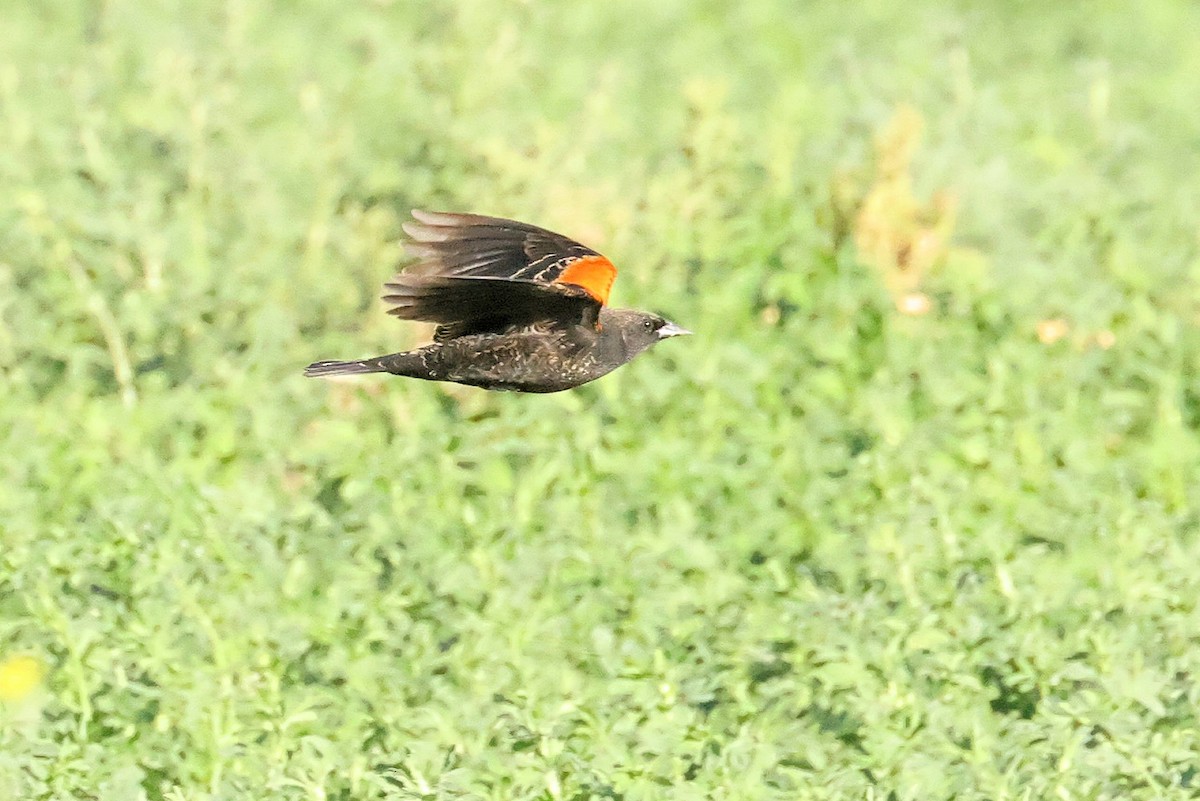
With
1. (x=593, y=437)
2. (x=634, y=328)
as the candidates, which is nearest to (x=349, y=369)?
(x=634, y=328)

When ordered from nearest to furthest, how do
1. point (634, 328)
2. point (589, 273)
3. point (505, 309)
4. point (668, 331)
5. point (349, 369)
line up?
point (589, 273)
point (505, 309)
point (349, 369)
point (634, 328)
point (668, 331)

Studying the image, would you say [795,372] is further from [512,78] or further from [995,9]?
[995,9]

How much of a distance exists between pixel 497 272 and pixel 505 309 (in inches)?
10.1

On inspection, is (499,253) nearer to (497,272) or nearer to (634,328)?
(497,272)

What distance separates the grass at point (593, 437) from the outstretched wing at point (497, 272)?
34.4 inches

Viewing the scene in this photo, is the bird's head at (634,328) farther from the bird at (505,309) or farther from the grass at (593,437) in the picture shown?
the grass at (593,437)

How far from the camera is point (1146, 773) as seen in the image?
5.88 metres

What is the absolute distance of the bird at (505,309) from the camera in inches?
242

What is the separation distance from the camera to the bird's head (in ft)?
22.0

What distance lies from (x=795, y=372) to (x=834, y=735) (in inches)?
88.4

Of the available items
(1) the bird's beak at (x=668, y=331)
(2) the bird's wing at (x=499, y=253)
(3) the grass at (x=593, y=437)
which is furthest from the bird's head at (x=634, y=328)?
(3) the grass at (x=593, y=437)

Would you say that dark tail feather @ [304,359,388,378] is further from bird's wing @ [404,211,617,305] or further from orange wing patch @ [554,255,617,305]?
orange wing patch @ [554,255,617,305]

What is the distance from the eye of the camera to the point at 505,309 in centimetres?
638

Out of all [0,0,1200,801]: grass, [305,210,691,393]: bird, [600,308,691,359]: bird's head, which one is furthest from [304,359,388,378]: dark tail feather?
[600,308,691,359]: bird's head
